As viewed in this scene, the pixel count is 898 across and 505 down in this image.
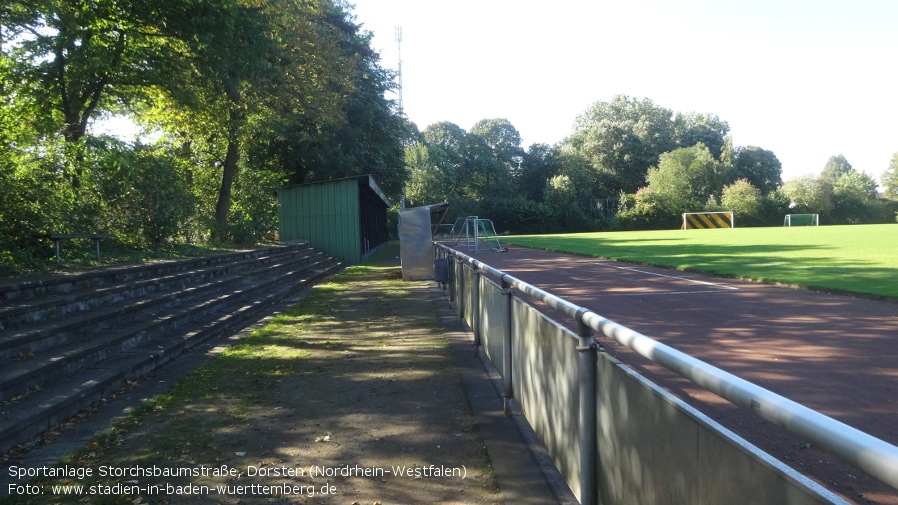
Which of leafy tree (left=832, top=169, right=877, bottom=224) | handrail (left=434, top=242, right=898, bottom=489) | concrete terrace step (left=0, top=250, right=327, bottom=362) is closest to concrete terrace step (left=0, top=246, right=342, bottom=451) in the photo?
concrete terrace step (left=0, top=250, right=327, bottom=362)

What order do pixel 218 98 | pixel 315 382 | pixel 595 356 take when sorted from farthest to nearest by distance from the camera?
pixel 218 98 < pixel 315 382 < pixel 595 356

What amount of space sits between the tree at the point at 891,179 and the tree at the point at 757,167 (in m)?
21.2

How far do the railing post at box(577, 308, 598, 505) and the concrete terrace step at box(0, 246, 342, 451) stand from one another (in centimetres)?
400

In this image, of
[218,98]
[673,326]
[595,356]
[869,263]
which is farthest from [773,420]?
[218,98]

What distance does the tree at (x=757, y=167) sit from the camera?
72938 millimetres

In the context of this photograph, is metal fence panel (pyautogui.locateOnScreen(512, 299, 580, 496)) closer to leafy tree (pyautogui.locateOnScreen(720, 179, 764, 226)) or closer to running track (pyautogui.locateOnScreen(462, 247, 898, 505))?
running track (pyautogui.locateOnScreen(462, 247, 898, 505))

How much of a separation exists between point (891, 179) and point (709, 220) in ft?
157

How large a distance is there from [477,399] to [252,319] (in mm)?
6827

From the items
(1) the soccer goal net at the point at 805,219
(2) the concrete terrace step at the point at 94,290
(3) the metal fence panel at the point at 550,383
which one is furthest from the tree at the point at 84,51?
(1) the soccer goal net at the point at 805,219

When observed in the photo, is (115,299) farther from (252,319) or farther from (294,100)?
(294,100)

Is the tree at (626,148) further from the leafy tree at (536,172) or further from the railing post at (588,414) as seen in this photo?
the railing post at (588,414)

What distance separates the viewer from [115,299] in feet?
28.7

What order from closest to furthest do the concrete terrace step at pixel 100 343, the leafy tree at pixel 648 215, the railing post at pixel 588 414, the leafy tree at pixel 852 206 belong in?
the railing post at pixel 588 414 → the concrete terrace step at pixel 100 343 → the leafy tree at pixel 648 215 → the leafy tree at pixel 852 206

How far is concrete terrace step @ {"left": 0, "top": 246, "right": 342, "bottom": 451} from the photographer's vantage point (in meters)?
5.17
